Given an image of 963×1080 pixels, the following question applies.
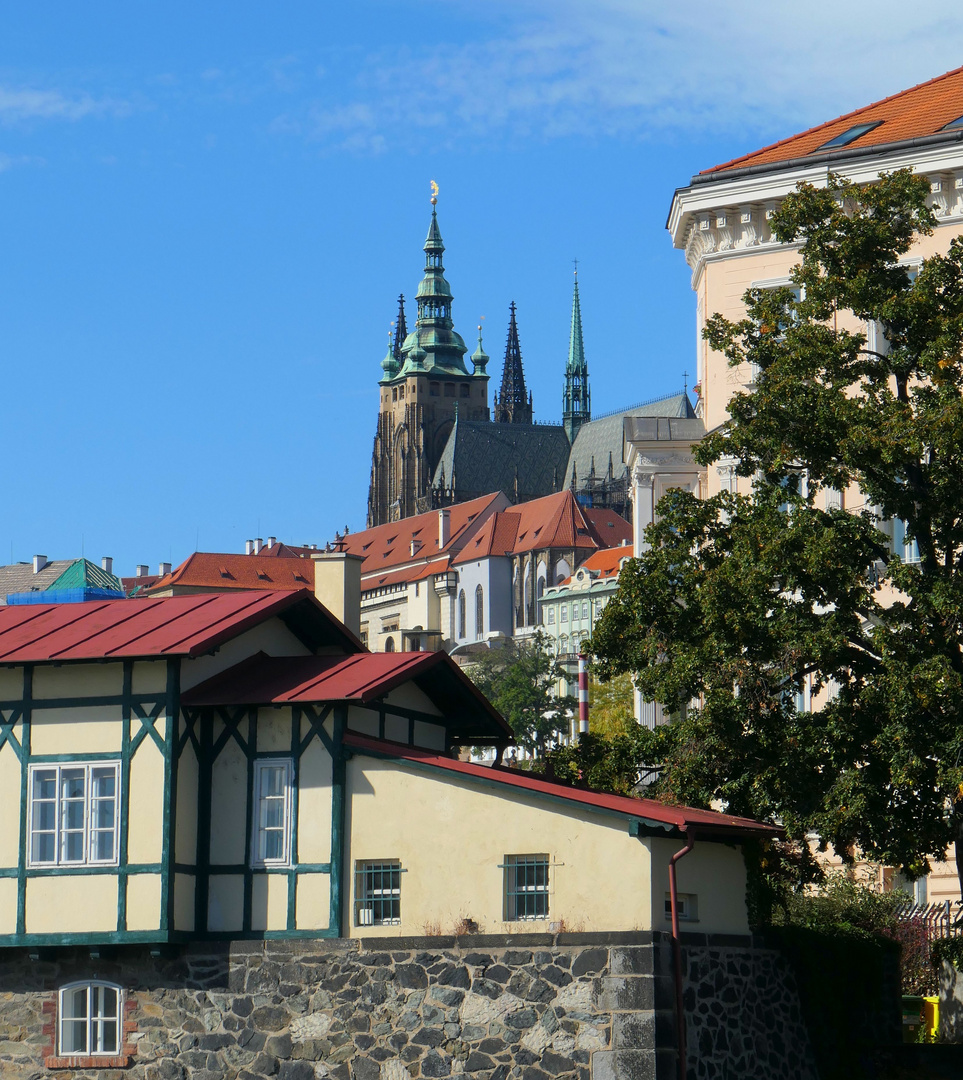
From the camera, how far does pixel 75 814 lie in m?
27.2

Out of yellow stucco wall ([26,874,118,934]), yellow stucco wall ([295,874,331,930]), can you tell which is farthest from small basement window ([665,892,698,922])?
yellow stucco wall ([26,874,118,934])

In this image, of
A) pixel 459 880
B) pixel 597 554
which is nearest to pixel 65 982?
pixel 459 880

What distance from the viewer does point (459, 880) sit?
2542cm

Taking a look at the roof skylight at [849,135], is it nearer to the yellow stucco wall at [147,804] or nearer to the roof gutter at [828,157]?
the roof gutter at [828,157]

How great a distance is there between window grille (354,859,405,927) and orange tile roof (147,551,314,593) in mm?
145010

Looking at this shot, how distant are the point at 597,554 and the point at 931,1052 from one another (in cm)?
14085

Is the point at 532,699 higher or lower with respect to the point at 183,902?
higher

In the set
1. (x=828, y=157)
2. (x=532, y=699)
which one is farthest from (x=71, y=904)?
(x=532, y=699)

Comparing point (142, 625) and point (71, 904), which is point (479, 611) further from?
point (71, 904)

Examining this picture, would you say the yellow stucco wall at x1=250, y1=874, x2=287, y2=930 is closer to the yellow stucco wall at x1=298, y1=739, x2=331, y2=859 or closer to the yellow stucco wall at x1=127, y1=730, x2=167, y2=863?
the yellow stucco wall at x1=298, y1=739, x2=331, y2=859

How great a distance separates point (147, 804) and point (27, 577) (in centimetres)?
14163

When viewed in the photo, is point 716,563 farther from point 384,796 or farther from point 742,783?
point 384,796

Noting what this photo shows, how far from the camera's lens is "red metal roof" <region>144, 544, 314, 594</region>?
17262 cm

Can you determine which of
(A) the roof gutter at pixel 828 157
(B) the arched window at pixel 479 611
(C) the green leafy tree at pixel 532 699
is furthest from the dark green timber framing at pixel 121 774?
(B) the arched window at pixel 479 611
